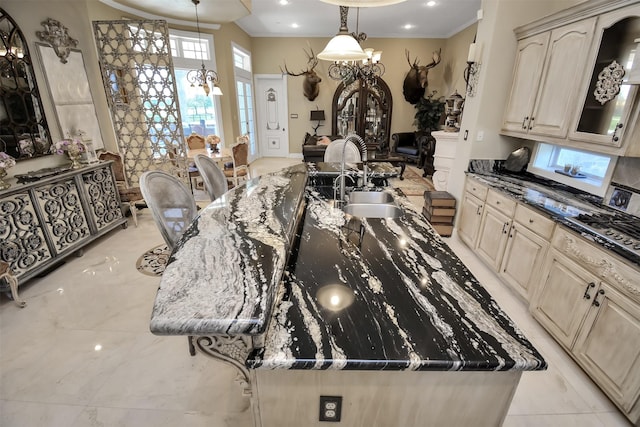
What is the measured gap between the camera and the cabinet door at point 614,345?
147 cm

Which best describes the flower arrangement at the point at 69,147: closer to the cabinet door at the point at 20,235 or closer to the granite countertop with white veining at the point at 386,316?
the cabinet door at the point at 20,235

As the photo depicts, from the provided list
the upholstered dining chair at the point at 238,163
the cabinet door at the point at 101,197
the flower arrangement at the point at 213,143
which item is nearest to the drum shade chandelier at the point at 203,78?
the flower arrangement at the point at 213,143

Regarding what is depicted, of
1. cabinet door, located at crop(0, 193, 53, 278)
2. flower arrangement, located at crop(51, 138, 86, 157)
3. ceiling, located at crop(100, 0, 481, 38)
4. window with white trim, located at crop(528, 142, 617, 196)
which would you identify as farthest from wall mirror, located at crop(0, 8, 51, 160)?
window with white trim, located at crop(528, 142, 617, 196)

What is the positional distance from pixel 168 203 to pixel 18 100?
2.35 m

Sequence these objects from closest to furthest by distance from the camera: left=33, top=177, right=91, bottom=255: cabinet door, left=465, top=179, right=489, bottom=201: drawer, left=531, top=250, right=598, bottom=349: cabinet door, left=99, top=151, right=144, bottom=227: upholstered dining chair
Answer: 1. left=531, top=250, right=598, bottom=349: cabinet door
2. left=33, top=177, right=91, bottom=255: cabinet door
3. left=465, top=179, right=489, bottom=201: drawer
4. left=99, top=151, right=144, bottom=227: upholstered dining chair

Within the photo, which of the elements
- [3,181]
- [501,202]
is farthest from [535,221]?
[3,181]

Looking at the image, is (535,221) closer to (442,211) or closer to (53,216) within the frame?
(442,211)

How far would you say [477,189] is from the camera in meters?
2.97

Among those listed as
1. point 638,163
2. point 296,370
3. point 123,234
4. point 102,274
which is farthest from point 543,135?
point 123,234

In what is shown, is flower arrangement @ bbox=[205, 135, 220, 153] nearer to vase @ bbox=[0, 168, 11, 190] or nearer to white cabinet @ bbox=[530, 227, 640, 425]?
vase @ bbox=[0, 168, 11, 190]

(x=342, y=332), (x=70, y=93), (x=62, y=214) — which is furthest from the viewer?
(x=70, y=93)

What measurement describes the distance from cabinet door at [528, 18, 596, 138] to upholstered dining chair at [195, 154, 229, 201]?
112 inches

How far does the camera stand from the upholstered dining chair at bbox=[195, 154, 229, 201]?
237 cm

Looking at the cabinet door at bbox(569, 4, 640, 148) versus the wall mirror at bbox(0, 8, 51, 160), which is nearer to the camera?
the cabinet door at bbox(569, 4, 640, 148)
